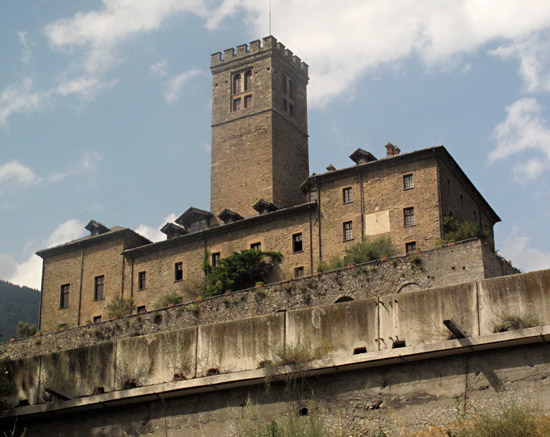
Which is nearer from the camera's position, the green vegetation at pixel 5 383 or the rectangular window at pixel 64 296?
the green vegetation at pixel 5 383

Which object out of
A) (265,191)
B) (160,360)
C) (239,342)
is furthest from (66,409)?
(265,191)

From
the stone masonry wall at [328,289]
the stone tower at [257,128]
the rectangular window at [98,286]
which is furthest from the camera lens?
the stone tower at [257,128]

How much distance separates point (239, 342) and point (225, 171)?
4152 cm

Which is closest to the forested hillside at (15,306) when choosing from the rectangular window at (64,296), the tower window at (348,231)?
the rectangular window at (64,296)

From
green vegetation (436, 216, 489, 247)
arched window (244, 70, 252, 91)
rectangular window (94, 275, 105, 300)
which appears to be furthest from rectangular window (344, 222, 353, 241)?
arched window (244, 70, 252, 91)

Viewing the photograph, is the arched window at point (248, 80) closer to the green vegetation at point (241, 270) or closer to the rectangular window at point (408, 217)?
the green vegetation at point (241, 270)

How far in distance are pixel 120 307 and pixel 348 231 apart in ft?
47.4

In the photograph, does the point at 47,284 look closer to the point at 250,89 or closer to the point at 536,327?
the point at 250,89

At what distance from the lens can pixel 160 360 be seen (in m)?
15.1

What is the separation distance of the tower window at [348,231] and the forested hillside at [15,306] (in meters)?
61.7

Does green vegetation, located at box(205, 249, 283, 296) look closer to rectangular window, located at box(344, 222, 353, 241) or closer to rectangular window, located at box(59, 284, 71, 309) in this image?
rectangular window, located at box(344, 222, 353, 241)

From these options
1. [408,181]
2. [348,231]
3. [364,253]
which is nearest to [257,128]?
[348,231]

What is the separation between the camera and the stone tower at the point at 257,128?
53.9m

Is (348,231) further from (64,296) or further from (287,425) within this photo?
(287,425)
